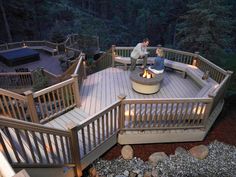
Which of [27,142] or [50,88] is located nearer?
[27,142]

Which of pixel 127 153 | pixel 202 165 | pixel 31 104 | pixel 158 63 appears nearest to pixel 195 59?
pixel 158 63

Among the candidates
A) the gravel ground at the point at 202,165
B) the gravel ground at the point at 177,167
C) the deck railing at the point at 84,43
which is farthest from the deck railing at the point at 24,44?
the gravel ground at the point at 202,165

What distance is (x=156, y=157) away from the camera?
14.8ft

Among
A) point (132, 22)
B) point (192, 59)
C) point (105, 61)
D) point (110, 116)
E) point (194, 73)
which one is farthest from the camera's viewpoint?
point (132, 22)

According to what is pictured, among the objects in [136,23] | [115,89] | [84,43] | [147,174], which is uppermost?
[136,23]

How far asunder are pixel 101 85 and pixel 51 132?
390 centimetres

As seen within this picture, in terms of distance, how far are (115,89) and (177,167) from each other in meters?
3.27

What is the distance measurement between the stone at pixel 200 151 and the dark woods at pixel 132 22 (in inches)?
337

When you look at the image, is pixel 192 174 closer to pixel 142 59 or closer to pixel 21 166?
pixel 21 166

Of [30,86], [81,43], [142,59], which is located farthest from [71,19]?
[142,59]

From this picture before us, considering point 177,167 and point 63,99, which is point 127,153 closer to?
point 177,167

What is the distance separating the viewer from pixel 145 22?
26.5 meters

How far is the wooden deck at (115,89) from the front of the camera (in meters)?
5.66

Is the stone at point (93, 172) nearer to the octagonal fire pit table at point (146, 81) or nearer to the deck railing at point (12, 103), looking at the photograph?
the deck railing at point (12, 103)
